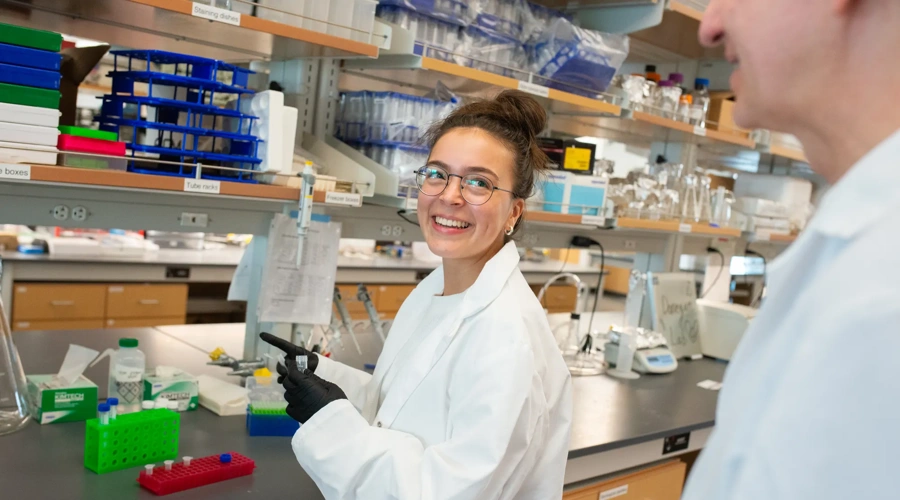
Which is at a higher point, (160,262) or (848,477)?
(848,477)

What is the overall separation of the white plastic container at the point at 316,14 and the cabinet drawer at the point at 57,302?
3.06 m

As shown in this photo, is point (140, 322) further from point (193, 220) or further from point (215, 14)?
point (215, 14)

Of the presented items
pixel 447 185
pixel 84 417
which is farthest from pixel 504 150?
pixel 84 417

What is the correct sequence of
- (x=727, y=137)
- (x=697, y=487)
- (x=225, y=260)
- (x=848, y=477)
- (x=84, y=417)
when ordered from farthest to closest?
(x=225, y=260)
(x=727, y=137)
(x=84, y=417)
(x=697, y=487)
(x=848, y=477)

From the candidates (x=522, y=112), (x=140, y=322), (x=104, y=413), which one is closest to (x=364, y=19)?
(x=522, y=112)

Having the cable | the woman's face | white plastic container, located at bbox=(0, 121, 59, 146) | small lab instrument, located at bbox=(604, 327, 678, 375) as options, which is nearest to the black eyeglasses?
the woman's face

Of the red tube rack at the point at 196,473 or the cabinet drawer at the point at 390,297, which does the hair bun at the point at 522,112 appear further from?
the cabinet drawer at the point at 390,297

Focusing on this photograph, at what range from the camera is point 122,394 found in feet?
6.04

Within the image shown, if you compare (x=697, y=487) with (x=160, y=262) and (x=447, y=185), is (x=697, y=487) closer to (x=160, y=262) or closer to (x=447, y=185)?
(x=447, y=185)

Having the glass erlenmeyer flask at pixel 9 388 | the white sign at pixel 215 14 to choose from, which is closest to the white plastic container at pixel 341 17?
the white sign at pixel 215 14

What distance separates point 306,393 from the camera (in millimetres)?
1422

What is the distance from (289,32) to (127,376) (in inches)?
35.9

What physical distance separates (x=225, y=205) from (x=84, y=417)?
64 centimetres

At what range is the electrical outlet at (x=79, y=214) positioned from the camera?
182cm
